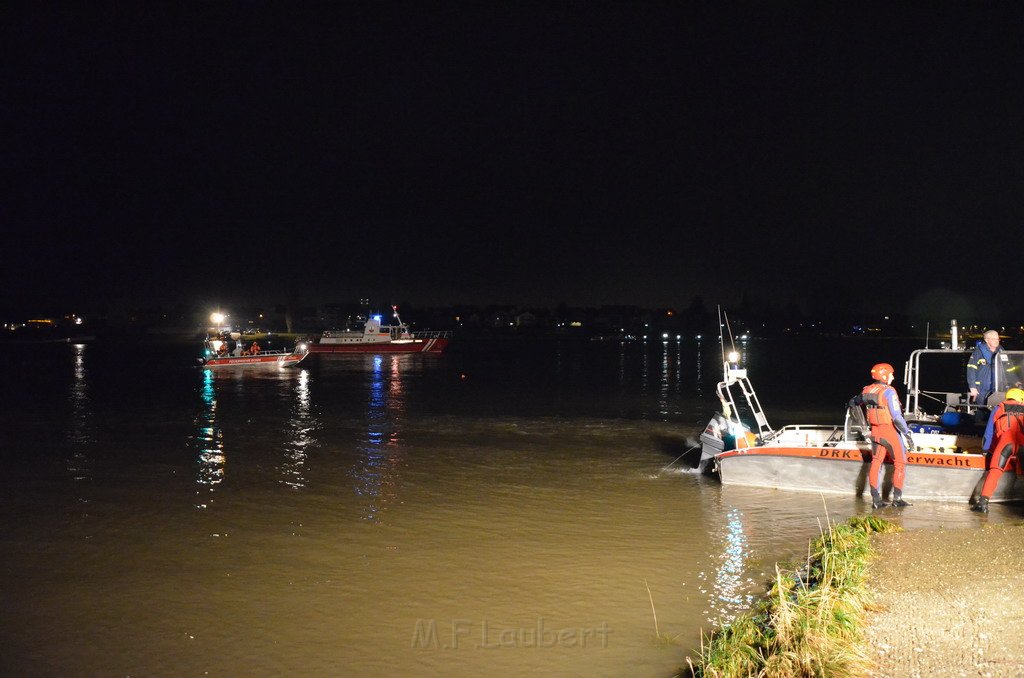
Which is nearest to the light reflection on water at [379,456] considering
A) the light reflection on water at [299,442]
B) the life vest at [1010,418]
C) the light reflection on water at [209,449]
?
the light reflection on water at [299,442]

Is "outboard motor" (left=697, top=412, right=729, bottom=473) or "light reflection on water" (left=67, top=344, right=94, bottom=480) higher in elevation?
"outboard motor" (left=697, top=412, right=729, bottom=473)

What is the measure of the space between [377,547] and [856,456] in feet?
22.5

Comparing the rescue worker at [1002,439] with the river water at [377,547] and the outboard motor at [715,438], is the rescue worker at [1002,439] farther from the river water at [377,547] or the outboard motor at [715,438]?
the outboard motor at [715,438]

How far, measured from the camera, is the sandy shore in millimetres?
5348

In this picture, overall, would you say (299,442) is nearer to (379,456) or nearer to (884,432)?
(379,456)

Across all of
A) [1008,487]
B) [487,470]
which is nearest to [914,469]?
[1008,487]

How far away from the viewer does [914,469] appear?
11016mm

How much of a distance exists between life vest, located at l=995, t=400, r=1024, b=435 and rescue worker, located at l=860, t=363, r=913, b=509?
1.08 metres

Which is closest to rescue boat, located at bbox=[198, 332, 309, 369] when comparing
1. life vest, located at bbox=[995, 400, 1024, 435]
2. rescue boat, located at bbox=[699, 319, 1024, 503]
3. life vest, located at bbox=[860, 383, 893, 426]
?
rescue boat, located at bbox=[699, 319, 1024, 503]

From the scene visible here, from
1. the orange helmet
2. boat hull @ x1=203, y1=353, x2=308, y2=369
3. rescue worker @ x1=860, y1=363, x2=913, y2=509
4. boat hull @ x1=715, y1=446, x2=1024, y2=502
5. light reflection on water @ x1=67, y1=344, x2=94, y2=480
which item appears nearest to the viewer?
rescue worker @ x1=860, y1=363, x2=913, y2=509

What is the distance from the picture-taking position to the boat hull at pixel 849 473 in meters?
10.8

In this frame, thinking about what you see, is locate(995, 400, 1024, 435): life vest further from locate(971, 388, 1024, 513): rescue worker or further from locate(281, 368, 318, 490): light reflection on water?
locate(281, 368, 318, 490): light reflection on water

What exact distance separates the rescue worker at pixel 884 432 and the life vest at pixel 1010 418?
1.08 metres

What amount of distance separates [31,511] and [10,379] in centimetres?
3705
